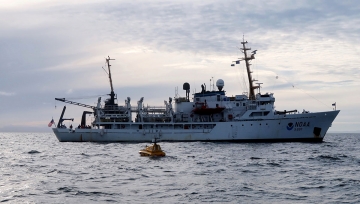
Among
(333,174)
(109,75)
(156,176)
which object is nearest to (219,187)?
(156,176)

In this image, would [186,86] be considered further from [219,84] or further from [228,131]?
[228,131]

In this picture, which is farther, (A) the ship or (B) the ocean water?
(A) the ship

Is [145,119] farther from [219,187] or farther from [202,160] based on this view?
[219,187]

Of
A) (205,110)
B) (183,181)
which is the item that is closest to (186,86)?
(205,110)

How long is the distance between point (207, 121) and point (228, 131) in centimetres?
487

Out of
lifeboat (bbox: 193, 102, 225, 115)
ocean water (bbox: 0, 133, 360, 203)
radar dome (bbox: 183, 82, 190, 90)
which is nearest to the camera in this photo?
ocean water (bbox: 0, 133, 360, 203)

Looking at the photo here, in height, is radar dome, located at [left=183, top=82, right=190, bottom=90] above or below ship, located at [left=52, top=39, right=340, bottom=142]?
above

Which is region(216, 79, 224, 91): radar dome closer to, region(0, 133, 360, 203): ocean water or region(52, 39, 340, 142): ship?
region(52, 39, 340, 142): ship

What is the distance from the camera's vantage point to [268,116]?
210 feet

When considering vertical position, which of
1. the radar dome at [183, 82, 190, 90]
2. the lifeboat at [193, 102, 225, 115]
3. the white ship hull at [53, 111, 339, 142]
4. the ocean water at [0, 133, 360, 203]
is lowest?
the ocean water at [0, 133, 360, 203]

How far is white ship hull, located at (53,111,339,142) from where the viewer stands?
63750 millimetres

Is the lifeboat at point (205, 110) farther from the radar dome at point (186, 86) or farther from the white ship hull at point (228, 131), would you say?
the radar dome at point (186, 86)

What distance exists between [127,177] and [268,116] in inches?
1617

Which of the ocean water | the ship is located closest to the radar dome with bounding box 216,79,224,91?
the ship
